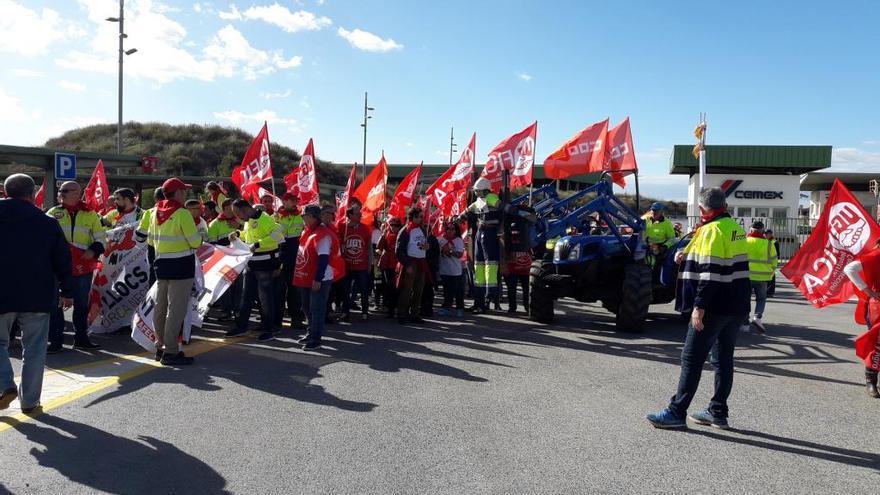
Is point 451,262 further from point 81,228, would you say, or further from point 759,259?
point 81,228

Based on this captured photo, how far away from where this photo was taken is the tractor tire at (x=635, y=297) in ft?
29.9

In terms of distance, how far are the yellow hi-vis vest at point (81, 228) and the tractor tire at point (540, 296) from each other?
600cm

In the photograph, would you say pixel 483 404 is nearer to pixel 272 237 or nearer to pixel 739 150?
pixel 272 237

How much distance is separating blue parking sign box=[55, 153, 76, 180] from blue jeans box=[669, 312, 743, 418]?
41.2ft

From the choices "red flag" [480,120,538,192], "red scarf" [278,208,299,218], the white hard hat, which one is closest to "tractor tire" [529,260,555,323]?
the white hard hat

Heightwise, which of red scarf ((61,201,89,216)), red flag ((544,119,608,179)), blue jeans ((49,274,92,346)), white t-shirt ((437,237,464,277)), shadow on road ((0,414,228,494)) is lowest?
shadow on road ((0,414,228,494))

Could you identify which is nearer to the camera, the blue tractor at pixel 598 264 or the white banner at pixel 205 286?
the white banner at pixel 205 286

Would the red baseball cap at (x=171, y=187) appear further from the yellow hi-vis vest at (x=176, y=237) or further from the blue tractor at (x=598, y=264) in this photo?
the blue tractor at (x=598, y=264)

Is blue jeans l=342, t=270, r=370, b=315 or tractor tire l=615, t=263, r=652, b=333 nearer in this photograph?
tractor tire l=615, t=263, r=652, b=333

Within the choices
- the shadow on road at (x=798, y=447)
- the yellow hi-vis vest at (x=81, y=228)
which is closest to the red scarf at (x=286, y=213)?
the yellow hi-vis vest at (x=81, y=228)

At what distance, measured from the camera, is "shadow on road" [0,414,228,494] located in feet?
12.2

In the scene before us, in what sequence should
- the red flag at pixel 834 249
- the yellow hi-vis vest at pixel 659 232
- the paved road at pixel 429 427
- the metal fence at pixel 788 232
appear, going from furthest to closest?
the metal fence at pixel 788 232 < the yellow hi-vis vest at pixel 659 232 < the red flag at pixel 834 249 < the paved road at pixel 429 427

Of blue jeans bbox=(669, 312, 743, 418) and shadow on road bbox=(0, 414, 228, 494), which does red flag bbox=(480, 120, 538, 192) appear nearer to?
blue jeans bbox=(669, 312, 743, 418)

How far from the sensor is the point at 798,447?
4.58 meters
